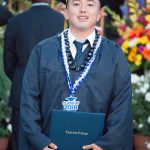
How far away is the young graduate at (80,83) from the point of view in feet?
12.3

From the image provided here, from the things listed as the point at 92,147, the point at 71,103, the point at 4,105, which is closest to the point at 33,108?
the point at 71,103

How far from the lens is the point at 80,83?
3.75m

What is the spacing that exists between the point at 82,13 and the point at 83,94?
1.51 feet

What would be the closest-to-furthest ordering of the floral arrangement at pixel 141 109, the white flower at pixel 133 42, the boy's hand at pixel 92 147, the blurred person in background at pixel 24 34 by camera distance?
the boy's hand at pixel 92 147, the blurred person in background at pixel 24 34, the floral arrangement at pixel 141 109, the white flower at pixel 133 42

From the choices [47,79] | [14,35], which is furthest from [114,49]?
[14,35]

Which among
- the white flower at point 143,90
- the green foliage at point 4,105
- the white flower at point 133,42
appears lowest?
the green foliage at point 4,105

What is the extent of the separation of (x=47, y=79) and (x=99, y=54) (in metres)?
0.34

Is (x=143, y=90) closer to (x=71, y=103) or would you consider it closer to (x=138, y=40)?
(x=138, y=40)

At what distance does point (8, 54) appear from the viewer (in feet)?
18.4

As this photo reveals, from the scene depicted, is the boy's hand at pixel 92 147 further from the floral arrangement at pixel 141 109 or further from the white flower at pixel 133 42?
the white flower at pixel 133 42

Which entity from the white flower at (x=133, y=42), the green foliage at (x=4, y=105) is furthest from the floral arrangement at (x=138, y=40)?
the green foliage at (x=4, y=105)

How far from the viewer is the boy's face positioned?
3.80 m

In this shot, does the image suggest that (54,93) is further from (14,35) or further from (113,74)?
(14,35)

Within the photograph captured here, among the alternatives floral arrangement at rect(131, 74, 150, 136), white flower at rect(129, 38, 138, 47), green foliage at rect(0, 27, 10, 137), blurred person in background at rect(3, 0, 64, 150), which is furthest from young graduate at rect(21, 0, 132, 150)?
white flower at rect(129, 38, 138, 47)
